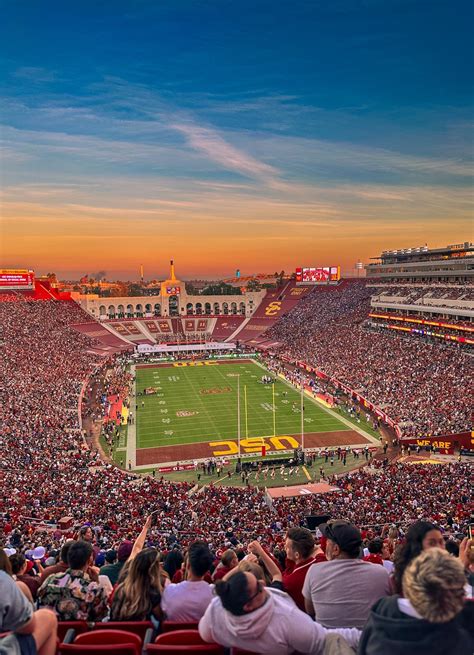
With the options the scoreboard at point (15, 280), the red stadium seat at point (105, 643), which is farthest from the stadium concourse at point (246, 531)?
the scoreboard at point (15, 280)

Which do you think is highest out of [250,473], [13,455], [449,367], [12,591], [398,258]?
[398,258]

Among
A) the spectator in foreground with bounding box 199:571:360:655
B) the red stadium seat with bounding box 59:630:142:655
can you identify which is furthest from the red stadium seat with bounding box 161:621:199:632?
the spectator in foreground with bounding box 199:571:360:655

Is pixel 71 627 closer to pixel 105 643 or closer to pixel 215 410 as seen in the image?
pixel 105 643

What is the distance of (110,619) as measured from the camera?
477 cm

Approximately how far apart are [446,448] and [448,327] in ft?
73.5

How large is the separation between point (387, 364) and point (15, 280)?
61.6 meters

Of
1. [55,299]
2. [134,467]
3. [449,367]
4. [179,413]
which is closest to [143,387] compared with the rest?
[179,413]

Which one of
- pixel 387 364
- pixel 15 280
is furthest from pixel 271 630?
pixel 15 280

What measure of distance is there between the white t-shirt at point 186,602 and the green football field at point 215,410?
2971 cm

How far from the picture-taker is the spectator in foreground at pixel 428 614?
263cm

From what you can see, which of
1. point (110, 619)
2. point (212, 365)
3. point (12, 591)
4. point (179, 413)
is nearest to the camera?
point (12, 591)

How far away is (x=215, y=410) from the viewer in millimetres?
41719

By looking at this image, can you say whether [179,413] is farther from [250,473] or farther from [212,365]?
[212,365]

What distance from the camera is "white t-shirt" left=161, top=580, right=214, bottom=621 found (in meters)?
4.63
